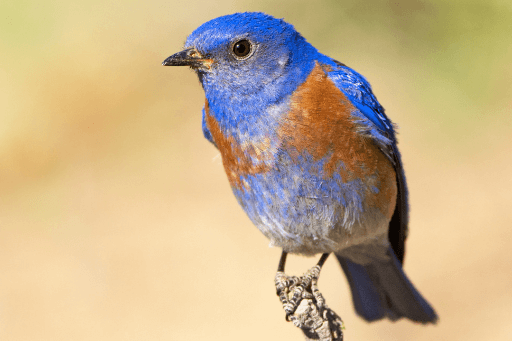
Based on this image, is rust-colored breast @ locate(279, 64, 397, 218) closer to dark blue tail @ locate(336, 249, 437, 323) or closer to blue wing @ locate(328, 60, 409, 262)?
blue wing @ locate(328, 60, 409, 262)

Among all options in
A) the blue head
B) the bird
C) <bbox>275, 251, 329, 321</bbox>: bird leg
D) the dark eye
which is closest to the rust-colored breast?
the bird

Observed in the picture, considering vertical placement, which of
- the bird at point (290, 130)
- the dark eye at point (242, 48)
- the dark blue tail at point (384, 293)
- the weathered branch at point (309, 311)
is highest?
the dark eye at point (242, 48)

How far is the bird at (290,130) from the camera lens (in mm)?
3145

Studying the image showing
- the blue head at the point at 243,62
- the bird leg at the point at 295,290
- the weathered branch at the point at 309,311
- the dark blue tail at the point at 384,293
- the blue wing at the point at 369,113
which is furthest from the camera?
the dark blue tail at the point at 384,293

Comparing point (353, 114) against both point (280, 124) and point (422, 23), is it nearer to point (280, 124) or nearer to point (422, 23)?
point (280, 124)

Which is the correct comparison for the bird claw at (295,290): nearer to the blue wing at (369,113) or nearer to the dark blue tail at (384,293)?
the dark blue tail at (384,293)

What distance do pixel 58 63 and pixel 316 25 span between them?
3636 millimetres

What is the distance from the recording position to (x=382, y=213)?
3.65 metres

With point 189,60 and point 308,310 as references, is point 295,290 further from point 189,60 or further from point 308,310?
point 189,60

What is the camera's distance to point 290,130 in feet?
10.3

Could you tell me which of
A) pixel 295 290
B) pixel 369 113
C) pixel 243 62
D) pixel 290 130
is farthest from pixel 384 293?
pixel 243 62

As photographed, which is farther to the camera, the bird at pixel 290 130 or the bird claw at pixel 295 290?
the bird claw at pixel 295 290

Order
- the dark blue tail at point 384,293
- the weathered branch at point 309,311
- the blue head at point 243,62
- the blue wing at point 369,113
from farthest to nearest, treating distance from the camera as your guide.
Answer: the dark blue tail at point 384,293 → the weathered branch at point 309,311 → the blue wing at point 369,113 → the blue head at point 243,62

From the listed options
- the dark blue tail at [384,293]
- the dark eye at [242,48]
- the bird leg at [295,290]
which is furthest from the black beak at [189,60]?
the dark blue tail at [384,293]
